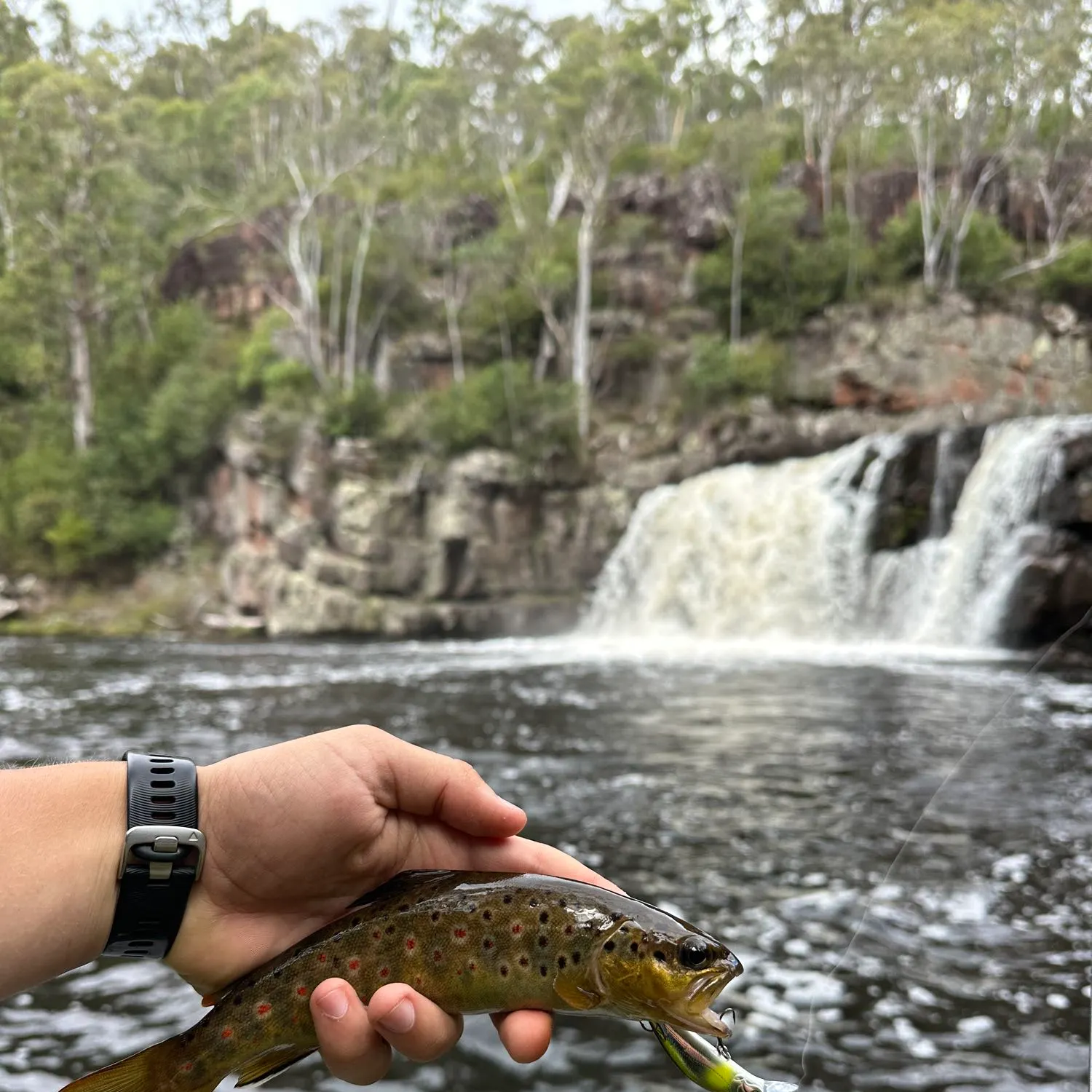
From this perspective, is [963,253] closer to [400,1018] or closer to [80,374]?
[80,374]

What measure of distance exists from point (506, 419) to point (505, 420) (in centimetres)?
5

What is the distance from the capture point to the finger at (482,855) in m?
1.98

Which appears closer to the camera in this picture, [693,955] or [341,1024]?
[693,955]

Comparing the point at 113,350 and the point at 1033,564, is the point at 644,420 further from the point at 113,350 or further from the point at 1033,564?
the point at 113,350

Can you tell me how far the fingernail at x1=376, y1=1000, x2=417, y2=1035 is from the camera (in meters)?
1.53

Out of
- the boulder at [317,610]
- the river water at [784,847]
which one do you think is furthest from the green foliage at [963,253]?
the river water at [784,847]

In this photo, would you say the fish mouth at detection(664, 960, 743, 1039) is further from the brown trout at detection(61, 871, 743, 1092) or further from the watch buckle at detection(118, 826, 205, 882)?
the watch buckle at detection(118, 826, 205, 882)

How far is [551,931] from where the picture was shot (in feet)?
4.94

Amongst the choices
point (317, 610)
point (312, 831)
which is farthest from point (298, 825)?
point (317, 610)

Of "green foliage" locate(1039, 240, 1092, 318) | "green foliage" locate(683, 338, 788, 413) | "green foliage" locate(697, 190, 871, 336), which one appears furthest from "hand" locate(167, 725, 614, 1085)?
"green foliage" locate(1039, 240, 1092, 318)

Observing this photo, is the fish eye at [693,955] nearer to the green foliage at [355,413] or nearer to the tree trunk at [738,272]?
the green foliage at [355,413]

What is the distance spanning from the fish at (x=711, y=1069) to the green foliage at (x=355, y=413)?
93.5 feet

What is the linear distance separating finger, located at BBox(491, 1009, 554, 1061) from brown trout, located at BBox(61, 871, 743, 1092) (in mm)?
20

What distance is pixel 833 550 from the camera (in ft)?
68.7
